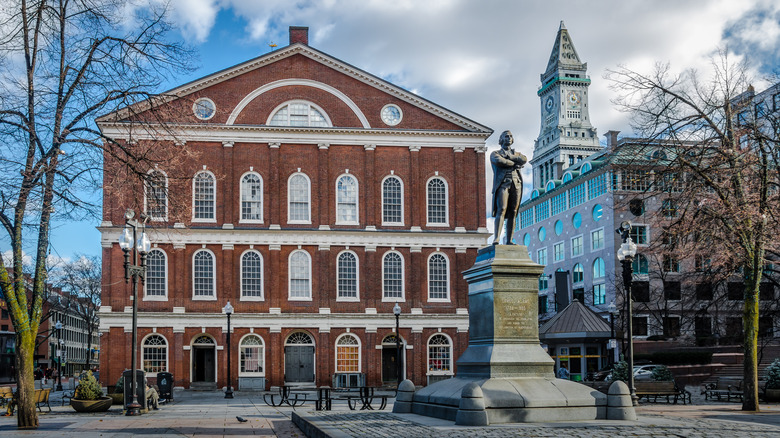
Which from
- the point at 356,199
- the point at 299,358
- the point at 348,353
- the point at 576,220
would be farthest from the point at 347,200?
the point at 576,220

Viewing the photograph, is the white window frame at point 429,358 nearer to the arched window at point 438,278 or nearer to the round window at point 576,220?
the arched window at point 438,278

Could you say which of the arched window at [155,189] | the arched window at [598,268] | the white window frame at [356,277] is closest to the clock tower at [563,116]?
the arched window at [598,268]

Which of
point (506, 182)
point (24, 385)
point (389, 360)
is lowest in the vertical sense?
point (389, 360)

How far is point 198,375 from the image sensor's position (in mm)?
48594

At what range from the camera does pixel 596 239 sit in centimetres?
7688

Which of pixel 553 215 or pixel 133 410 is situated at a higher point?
pixel 553 215

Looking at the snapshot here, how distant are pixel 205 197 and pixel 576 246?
43276 mm

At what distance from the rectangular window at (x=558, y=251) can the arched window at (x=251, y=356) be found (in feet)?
144

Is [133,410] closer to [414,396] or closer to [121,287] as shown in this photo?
[414,396]

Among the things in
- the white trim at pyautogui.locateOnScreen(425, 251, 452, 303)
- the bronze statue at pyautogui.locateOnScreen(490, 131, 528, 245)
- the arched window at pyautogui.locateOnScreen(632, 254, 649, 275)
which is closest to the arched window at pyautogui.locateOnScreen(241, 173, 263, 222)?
the white trim at pyautogui.locateOnScreen(425, 251, 452, 303)

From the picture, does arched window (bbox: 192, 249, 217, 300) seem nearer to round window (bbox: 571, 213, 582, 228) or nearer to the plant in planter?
the plant in planter

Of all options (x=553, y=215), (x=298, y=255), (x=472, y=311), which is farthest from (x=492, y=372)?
(x=553, y=215)

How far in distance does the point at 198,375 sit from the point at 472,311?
113ft

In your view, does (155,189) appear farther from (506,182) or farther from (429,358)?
(429,358)
